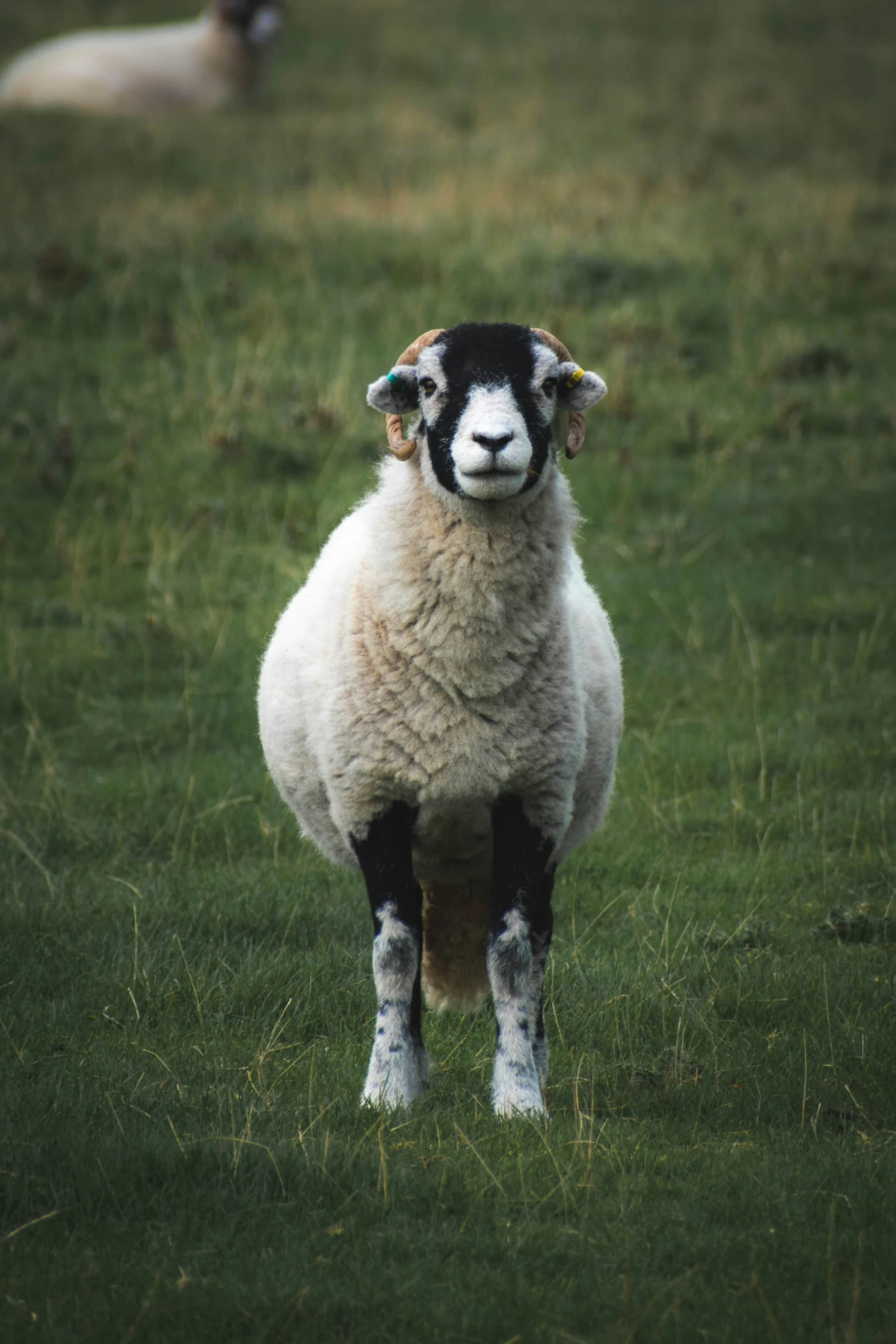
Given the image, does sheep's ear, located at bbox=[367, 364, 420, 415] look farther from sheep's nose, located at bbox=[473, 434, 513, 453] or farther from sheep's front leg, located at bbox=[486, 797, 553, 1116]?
sheep's front leg, located at bbox=[486, 797, 553, 1116]

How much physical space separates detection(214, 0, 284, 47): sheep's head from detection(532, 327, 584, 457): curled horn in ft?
57.1

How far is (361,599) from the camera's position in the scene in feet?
16.5

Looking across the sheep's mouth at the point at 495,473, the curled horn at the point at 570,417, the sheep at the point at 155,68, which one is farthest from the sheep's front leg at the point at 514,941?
the sheep at the point at 155,68

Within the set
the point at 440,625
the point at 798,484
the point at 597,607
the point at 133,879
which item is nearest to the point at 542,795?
the point at 440,625

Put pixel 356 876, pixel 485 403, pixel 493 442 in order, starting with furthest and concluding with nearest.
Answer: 1. pixel 356 876
2. pixel 485 403
3. pixel 493 442

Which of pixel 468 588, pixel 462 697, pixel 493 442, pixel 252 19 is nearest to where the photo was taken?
pixel 493 442

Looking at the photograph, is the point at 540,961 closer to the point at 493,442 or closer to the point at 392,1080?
the point at 392,1080

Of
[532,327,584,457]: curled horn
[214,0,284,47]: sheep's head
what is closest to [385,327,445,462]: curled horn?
[532,327,584,457]: curled horn

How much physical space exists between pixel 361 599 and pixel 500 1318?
8.11ft

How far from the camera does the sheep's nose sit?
443cm

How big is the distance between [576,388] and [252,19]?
1795 cm

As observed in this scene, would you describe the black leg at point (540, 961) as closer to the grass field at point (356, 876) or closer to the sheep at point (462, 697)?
the sheep at point (462, 697)

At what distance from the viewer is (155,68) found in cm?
2080

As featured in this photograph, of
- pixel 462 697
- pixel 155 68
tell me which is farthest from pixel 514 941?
pixel 155 68
